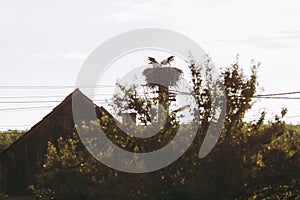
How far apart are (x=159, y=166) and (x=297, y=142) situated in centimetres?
519

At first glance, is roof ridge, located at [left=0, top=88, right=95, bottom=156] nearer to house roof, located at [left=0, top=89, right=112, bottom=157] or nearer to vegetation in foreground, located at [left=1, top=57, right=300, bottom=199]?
house roof, located at [left=0, top=89, right=112, bottom=157]

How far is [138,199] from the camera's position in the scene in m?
21.2

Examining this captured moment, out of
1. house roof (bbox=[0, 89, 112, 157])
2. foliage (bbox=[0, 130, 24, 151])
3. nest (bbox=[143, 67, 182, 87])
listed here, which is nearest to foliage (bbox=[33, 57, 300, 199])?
house roof (bbox=[0, 89, 112, 157])

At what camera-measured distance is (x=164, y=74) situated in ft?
178

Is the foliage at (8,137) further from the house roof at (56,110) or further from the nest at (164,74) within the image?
the house roof at (56,110)

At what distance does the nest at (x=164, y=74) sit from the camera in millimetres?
53094

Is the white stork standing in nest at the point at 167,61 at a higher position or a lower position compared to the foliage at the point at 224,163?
higher

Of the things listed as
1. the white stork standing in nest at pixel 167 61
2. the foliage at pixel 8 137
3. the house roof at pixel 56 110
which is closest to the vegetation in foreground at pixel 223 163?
the house roof at pixel 56 110

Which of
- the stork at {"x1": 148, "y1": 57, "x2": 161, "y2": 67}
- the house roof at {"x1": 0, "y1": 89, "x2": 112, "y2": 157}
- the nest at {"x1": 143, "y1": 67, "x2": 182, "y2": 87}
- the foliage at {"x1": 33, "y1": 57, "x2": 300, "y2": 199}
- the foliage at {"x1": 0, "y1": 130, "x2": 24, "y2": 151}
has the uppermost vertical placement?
the stork at {"x1": 148, "y1": 57, "x2": 161, "y2": 67}

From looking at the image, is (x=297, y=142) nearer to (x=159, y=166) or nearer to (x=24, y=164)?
(x=159, y=166)

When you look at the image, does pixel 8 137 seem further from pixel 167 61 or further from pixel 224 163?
pixel 224 163

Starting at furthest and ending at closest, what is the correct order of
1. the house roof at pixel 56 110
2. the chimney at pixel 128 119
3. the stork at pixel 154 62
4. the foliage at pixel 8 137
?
the foliage at pixel 8 137 → the stork at pixel 154 62 → the house roof at pixel 56 110 → the chimney at pixel 128 119

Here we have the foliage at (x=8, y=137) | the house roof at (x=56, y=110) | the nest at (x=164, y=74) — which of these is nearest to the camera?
the house roof at (x=56, y=110)

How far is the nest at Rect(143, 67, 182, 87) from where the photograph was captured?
53094 mm
